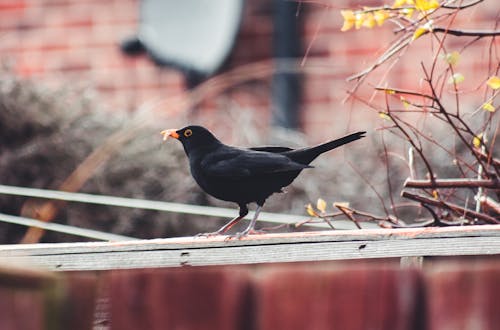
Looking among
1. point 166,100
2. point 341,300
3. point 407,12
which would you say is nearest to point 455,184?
point 407,12

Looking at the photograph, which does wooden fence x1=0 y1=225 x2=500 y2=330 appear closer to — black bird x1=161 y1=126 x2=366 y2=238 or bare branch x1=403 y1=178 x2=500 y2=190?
bare branch x1=403 y1=178 x2=500 y2=190

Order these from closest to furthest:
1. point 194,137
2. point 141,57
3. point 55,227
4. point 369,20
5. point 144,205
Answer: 1. point 369,20
2. point 194,137
3. point 55,227
4. point 144,205
5. point 141,57

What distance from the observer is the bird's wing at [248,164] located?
301 centimetres

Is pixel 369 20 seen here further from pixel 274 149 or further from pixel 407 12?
pixel 274 149

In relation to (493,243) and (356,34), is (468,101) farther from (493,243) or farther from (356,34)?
(493,243)

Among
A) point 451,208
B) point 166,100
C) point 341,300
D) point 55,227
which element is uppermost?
point 341,300

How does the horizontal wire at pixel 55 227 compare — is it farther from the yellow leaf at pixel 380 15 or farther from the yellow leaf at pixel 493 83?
the yellow leaf at pixel 493 83

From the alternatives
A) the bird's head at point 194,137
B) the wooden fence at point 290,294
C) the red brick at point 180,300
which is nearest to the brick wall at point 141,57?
the bird's head at point 194,137

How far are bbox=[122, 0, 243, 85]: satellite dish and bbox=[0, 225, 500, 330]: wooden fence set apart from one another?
5.87m

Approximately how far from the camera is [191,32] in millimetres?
7957

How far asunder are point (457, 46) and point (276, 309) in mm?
5684

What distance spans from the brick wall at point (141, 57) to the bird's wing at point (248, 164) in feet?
13.6

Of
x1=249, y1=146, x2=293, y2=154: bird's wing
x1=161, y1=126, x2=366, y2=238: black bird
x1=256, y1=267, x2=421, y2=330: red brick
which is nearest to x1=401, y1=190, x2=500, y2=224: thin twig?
x1=161, y1=126, x2=366, y2=238: black bird

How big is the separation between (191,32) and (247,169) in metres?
5.02
